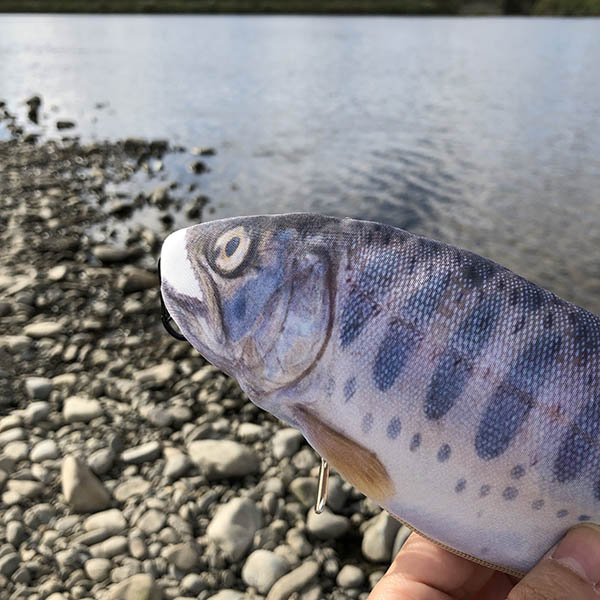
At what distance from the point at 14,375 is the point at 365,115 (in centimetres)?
2081

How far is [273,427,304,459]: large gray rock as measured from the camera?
540 centimetres

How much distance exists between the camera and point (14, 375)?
6438 mm

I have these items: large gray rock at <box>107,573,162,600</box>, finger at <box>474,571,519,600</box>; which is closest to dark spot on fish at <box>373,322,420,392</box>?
finger at <box>474,571,519,600</box>

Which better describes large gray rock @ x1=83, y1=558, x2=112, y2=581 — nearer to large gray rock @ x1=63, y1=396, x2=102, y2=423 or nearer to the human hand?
large gray rock @ x1=63, y1=396, x2=102, y2=423

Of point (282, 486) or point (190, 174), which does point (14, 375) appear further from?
point (190, 174)

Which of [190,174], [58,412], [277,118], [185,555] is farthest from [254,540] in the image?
[277,118]

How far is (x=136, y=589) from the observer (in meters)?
3.96

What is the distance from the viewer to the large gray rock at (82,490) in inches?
186

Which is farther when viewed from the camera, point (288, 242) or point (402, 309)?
point (288, 242)

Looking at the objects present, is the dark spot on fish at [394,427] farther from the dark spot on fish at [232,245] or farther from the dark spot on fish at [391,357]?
the dark spot on fish at [232,245]

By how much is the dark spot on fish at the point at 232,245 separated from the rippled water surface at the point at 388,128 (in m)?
8.59

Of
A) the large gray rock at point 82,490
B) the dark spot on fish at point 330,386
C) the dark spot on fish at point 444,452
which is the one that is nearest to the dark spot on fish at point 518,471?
the dark spot on fish at point 444,452

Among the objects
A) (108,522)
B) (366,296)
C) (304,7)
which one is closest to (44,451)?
(108,522)

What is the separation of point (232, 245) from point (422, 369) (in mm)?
938
